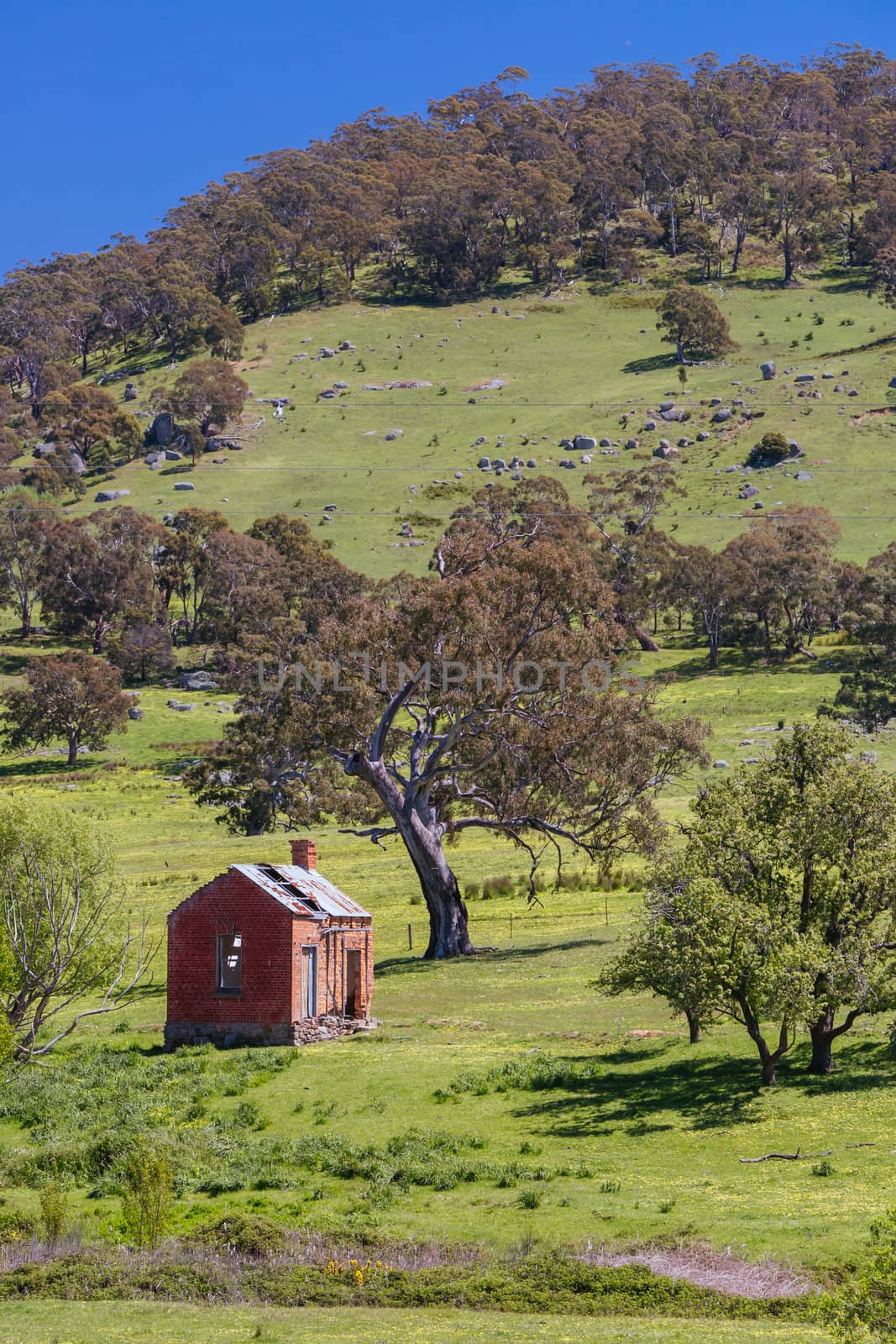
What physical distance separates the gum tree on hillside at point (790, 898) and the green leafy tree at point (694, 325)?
139 m

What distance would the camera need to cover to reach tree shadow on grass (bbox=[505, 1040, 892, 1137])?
30.6 meters

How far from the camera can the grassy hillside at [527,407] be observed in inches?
5251

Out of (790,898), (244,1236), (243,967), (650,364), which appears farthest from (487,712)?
(650,364)

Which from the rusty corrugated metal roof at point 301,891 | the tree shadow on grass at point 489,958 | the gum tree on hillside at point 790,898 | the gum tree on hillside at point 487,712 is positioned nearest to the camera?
the gum tree on hillside at point 790,898

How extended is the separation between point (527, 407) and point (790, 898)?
13192 centimetres

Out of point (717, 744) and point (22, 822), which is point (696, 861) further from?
point (717, 744)

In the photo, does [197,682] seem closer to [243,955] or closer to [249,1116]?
[243,955]

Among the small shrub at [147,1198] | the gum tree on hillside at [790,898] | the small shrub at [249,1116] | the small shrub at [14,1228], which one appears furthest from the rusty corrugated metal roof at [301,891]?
the small shrub at [14,1228]

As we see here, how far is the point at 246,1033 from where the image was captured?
4003 centimetres

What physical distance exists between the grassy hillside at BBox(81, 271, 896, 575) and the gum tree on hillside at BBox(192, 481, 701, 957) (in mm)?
65137

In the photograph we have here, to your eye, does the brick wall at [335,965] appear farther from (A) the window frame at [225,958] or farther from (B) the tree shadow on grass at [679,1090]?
(B) the tree shadow on grass at [679,1090]

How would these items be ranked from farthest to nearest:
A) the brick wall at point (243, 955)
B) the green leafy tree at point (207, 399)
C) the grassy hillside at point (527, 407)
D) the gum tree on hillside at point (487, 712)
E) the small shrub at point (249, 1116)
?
the green leafy tree at point (207, 399), the grassy hillside at point (527, 407), the gum tree on hillside at point (487, 712), the brick wall at point (243, 955), the small shrub at point (249, 1116)

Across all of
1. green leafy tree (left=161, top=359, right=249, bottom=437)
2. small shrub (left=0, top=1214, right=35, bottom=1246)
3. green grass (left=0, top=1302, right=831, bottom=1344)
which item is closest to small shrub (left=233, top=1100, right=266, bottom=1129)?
small shrub (left=0, top=1214, right=35, bottom=1246)

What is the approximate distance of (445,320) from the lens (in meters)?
193
